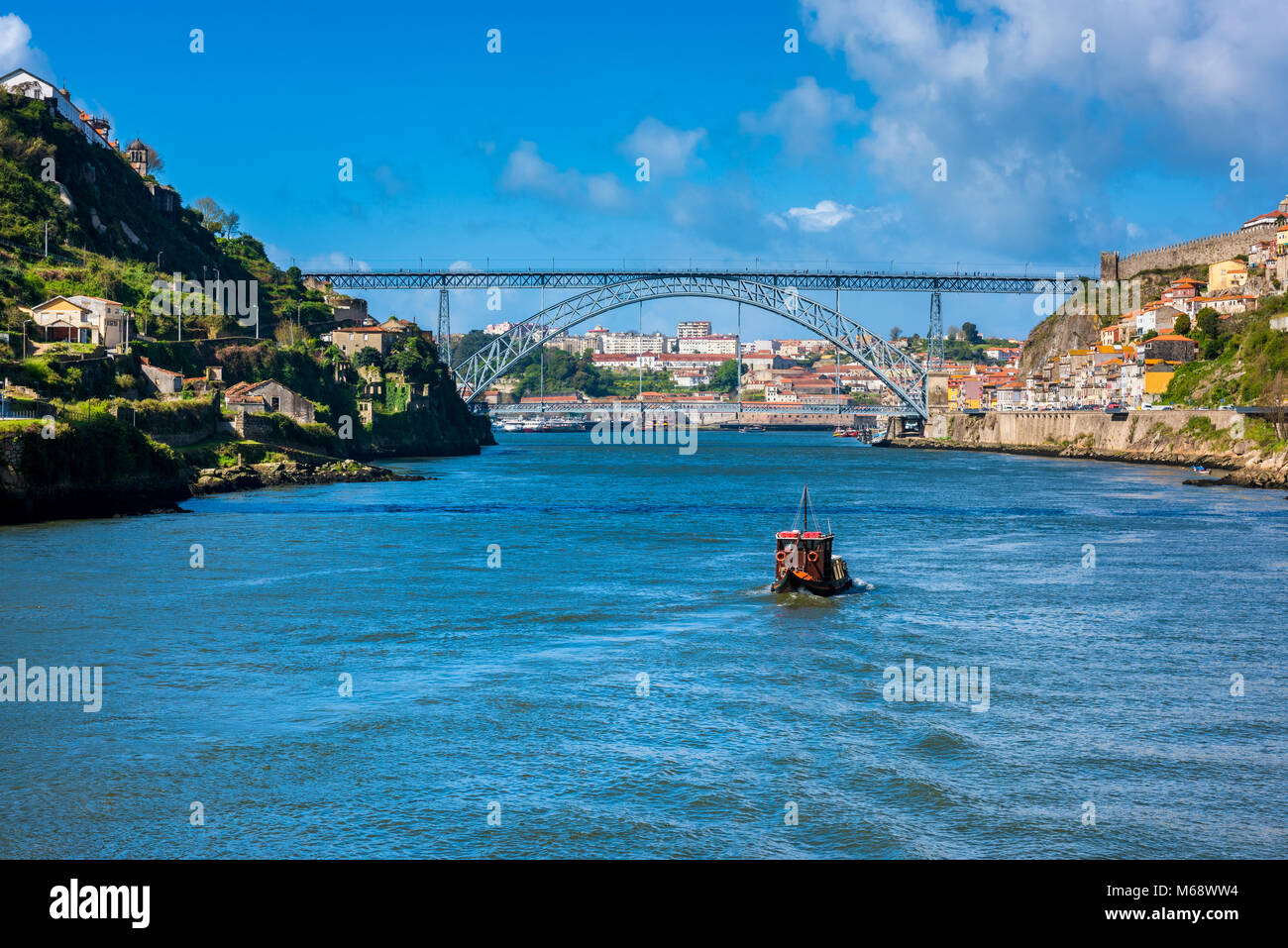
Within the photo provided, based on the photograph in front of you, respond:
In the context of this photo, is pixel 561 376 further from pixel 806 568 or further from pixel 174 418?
pixel 806 568

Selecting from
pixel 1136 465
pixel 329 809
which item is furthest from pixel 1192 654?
pixel 1136 465

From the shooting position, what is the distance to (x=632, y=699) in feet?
38.7

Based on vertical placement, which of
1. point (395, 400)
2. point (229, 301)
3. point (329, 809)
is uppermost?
point (229, 301)

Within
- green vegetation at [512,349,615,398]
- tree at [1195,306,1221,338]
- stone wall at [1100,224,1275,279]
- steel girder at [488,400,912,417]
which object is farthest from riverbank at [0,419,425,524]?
green vegetation at [512,349,615,398]

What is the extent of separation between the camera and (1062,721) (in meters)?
11.1

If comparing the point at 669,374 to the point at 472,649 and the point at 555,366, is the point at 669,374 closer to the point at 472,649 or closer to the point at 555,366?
the point at 555,366

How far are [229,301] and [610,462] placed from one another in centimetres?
2050

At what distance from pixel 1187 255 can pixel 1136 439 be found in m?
32.4

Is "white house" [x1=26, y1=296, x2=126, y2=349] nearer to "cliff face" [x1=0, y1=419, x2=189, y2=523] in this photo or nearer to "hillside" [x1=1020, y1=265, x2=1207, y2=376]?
"cliff face" [x1=0, y1=419, x2=189, y2=523]

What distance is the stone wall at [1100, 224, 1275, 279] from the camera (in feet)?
249

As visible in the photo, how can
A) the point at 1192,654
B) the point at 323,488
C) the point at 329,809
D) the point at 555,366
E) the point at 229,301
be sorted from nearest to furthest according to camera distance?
the point at 329,809
the point at 1192,654
the point at 323,488
the point at 229,301
the point at 555,366

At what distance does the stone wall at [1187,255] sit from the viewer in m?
75.8

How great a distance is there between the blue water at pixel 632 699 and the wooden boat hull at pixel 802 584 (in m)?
0.38

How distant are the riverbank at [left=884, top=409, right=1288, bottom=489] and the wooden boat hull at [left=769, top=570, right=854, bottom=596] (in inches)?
1024
